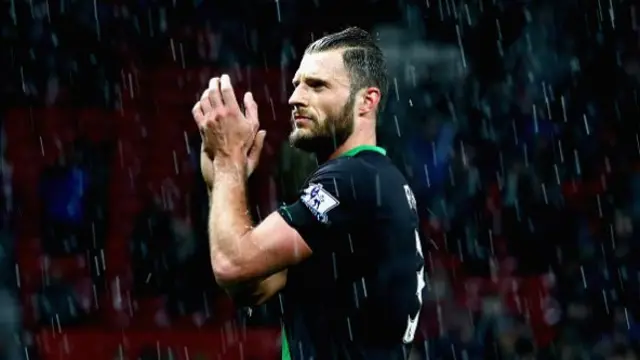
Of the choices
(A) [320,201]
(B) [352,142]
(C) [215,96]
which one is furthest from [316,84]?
(A) [320,201]

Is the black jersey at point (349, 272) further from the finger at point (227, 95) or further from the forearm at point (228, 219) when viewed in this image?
the finger at point (227, 95)

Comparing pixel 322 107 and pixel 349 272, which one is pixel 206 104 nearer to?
pixel 322 107

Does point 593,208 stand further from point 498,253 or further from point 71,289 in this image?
point 71,289

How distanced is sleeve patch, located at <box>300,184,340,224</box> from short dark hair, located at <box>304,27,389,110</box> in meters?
0.42

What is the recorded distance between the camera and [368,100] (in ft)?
9.48

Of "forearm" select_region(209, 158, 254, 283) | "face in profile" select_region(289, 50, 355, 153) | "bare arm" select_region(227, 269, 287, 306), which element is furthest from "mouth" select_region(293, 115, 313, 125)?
"bare arm" select_region(227, 269, 287, 306)

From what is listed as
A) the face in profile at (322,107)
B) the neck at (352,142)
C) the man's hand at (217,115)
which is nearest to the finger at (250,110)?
the man's hand at (217,115)

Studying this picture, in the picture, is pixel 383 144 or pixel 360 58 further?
pixel 383 144

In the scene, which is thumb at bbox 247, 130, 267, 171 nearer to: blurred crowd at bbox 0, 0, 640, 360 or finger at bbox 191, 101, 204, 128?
finger at bbox 191, 101, 204, 128

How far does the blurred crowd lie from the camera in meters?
6.93

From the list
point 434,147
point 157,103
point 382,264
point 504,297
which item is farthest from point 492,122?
point 382,264

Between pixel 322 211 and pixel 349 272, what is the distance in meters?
0.17

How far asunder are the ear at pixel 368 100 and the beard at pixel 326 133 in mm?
44

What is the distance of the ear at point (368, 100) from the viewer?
2.86 meters
